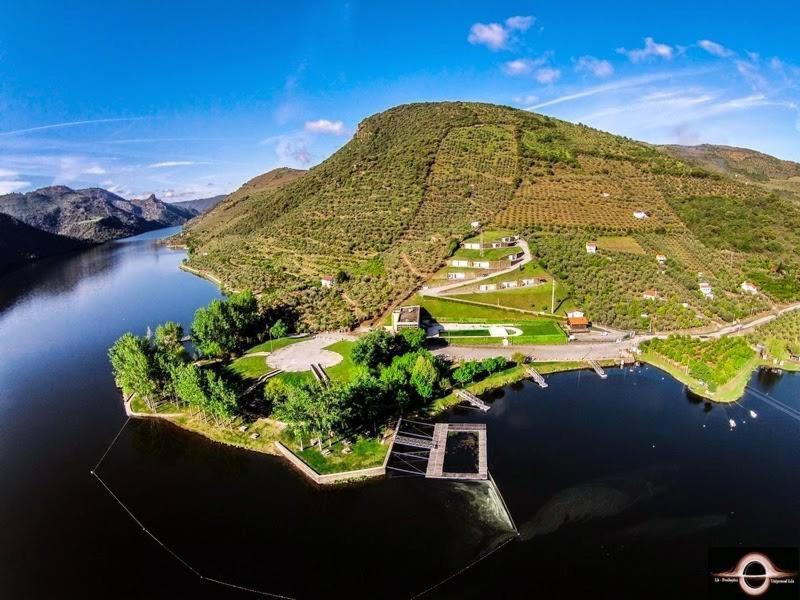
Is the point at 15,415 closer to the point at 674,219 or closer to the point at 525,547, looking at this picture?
the point at 525,547

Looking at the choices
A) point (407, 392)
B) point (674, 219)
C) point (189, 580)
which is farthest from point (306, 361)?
point (674, 219)

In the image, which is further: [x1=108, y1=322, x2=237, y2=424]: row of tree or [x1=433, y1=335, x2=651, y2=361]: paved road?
[x1=433, y1=335, x2=651, y2=361]: paved road

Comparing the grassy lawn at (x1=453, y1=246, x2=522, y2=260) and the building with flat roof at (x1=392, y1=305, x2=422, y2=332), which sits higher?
the grassy lawn at (x1=453, y1=246, x2=522, y2=260)

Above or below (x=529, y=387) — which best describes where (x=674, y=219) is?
above

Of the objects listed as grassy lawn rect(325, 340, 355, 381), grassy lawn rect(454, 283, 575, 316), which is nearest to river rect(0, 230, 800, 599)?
grassy lawn rect(325, 340, 355, 381)

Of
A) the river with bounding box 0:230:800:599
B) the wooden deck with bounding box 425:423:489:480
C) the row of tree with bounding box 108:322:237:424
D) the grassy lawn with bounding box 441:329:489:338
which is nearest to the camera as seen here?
the river with bounding box 0:230:800:599

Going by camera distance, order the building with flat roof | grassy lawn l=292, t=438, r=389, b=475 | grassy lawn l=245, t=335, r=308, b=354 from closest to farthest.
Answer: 1. grassy lawn l=292, t=438, r=389, b=475
2. the building with flat roof
3. grassy lawn l=245, t=335, r=308, b=354

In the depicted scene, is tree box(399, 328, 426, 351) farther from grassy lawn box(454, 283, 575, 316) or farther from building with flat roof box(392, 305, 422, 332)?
grassy lawn box(454, 283, 575, 316)

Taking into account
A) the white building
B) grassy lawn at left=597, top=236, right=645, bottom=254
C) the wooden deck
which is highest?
grassy lawn at left=597, top=236, right=645, bottom=254
